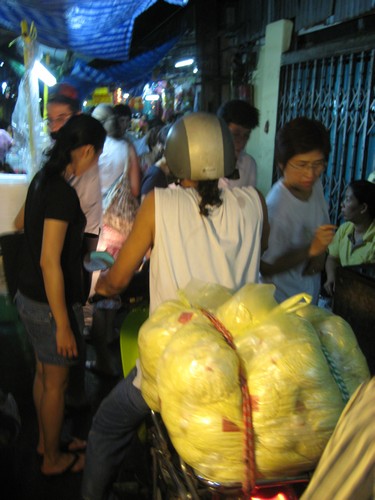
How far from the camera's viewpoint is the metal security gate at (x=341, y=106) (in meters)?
4.64

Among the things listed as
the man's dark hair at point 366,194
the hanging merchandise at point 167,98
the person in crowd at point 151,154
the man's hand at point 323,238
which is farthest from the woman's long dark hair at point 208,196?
the hanging merchandise at point 167,98

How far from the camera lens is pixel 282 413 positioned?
1113mm

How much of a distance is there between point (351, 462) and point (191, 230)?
108 centimetres

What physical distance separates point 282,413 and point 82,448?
223 cm

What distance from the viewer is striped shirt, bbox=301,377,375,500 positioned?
2.97 feet

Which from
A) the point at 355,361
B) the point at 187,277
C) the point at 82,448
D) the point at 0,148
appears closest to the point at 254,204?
the point at 187,277

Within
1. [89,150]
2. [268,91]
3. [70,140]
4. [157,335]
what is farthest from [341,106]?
[157,335]

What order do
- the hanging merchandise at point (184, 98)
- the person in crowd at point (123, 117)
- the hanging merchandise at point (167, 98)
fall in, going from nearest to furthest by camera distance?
the person in crowd at point (123, 117) → the hanging merchandise at point (184, 98) → the hanging merchandise at point (167, 98)

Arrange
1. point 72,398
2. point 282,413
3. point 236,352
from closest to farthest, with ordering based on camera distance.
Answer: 1. point 282,413
2. point 236,352
3. point 72,398

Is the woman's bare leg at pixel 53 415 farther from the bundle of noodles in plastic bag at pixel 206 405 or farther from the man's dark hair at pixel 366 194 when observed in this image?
the man's dark hair at pixel 366 194

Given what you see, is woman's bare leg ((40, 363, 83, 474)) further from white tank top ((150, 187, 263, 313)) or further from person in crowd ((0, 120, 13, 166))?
person in crowd ((0, 120, 13, 166))

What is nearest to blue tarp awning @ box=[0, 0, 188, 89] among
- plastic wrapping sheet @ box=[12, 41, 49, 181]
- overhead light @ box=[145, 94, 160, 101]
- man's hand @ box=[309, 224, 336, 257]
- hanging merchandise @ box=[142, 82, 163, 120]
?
plastic wrapping sheet @ box=[12, 41, 49, 181]

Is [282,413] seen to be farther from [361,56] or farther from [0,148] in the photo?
[0,148]

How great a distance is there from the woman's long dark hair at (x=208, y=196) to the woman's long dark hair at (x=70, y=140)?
35.0 inches
